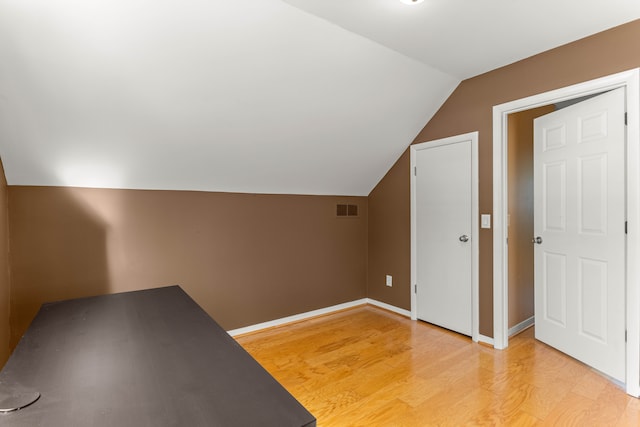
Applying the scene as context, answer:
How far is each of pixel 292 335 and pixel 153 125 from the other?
208 cm

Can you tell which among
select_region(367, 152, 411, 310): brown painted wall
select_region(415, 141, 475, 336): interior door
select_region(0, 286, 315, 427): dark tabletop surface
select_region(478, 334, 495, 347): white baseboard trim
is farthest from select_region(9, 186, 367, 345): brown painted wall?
select_region(478, 334, 495, 347): white baseboard trim

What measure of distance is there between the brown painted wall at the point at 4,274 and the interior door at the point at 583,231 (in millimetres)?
3887

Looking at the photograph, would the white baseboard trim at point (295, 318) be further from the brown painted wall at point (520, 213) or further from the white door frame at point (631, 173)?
the white door frame at point (631, 173)

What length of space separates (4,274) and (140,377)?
1905 mm

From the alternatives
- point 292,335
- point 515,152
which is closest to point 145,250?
point 292,335

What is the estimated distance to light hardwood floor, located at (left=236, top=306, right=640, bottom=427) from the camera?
74.7 inches

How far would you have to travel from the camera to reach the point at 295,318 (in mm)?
3453

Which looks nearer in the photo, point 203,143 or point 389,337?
point 203,143

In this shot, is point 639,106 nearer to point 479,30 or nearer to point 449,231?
point 479,30

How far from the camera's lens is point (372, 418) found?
1875mm

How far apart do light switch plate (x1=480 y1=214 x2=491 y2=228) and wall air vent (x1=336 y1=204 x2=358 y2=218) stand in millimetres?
1436

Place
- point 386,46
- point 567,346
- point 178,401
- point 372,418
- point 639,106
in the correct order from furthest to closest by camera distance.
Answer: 1. point 567,346
2. point 386,46
3. point 639,106
4. point 372,418
5. point 178,401

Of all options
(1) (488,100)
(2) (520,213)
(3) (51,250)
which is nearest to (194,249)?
(3) (51,250)

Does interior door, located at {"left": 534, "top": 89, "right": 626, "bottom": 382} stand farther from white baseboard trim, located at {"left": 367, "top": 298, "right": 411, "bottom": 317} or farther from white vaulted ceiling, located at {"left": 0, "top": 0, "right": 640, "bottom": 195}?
white baseboard trim, located at {"left": 367, "top": 298, "right": 411, "bottom": 317}
